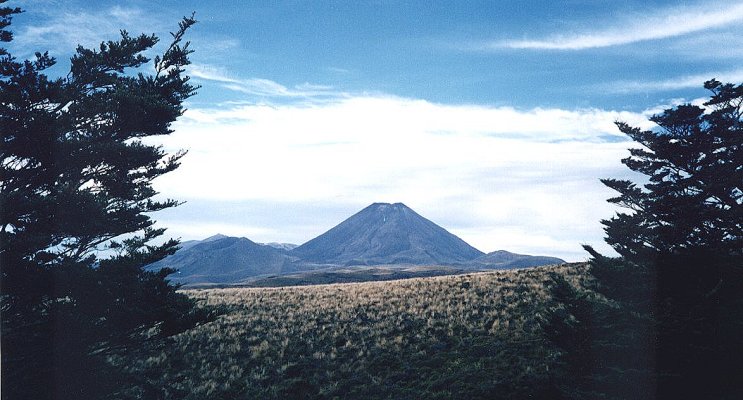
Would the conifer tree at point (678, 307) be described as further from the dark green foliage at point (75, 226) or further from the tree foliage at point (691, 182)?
the dark green foliage at point (75, 226)

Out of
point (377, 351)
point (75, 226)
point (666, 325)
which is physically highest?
point (75, 226)

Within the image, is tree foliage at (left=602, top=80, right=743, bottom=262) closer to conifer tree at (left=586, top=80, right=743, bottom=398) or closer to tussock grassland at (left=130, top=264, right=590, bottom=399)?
conifer tree at (left=586, top=80, right=743, bottom=398)

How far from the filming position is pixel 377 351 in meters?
18.8

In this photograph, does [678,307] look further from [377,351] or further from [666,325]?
[377,351]

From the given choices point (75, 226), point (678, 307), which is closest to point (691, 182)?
point (678, 307)

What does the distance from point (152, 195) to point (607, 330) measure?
15752 mm

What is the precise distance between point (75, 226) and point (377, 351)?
12395 mm

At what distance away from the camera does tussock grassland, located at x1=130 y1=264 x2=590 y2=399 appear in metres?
15.2

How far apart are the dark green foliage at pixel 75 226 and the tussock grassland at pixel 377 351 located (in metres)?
2.62

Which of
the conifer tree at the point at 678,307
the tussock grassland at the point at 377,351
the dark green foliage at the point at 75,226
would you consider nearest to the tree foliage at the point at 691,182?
the conifer tree at the point at 678,307

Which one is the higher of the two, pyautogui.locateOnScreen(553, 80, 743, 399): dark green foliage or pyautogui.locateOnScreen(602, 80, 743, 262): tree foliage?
pyautogui.locateOnScreen(602, 80, 743, 262): tree foliage

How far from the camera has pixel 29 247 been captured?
11.2 meters

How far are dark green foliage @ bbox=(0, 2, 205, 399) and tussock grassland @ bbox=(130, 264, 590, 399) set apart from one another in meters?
2.62

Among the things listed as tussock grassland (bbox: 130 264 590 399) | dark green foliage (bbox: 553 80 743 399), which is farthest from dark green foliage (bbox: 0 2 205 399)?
dark green foliage (bbox: 553 80 743 399)
